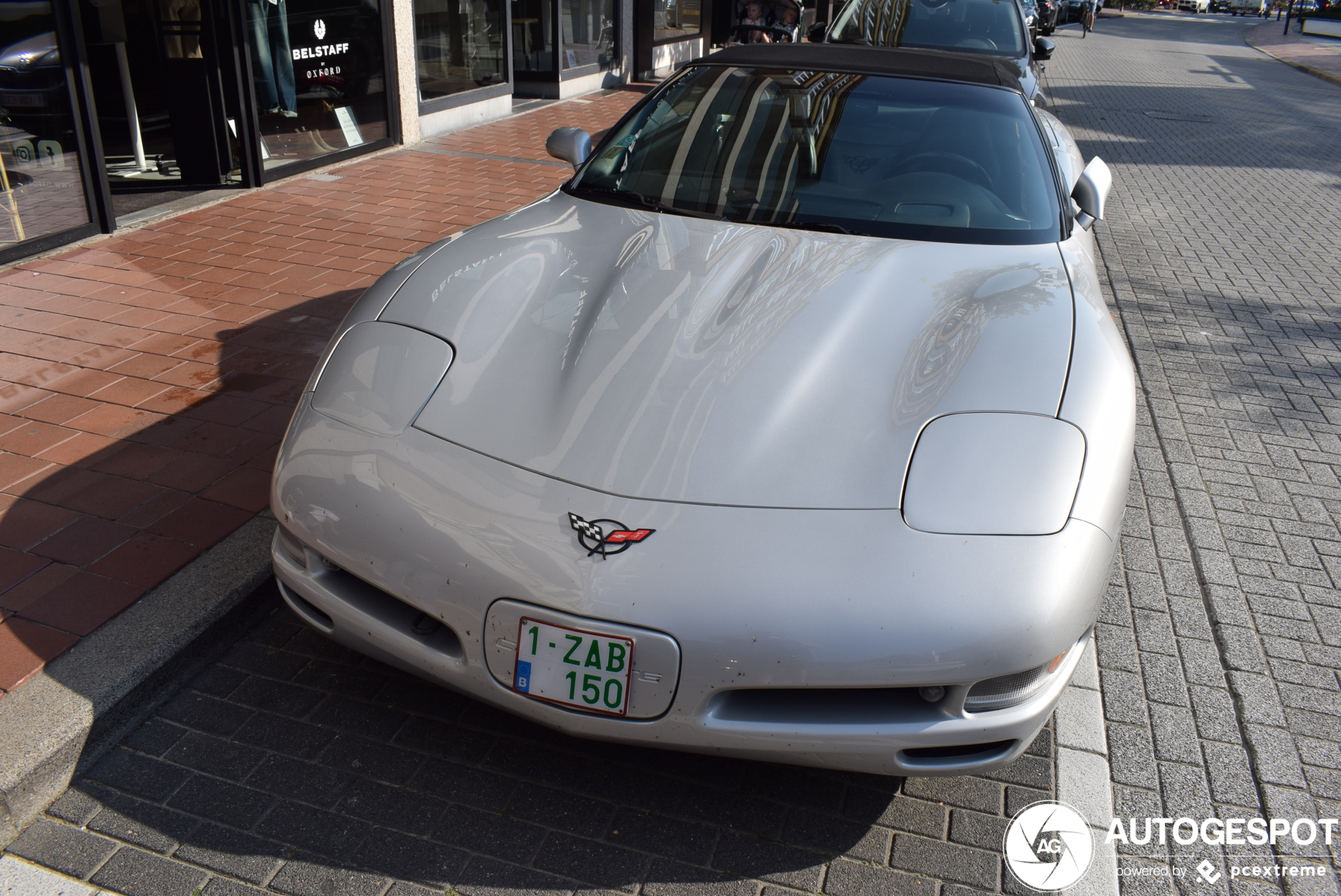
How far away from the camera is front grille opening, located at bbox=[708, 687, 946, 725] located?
1917 millimetres

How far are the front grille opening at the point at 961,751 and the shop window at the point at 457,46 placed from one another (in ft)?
28.8

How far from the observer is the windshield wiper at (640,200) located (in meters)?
3.10

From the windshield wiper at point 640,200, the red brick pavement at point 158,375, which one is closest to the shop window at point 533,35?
the red brick pavement at point 158,375

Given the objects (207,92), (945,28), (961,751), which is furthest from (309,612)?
(945,28)

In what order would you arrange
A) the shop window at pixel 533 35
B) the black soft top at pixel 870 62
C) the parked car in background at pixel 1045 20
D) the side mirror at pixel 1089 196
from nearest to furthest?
the side mirror at pixel 1089 196 < the black soft top at pixel 870 62 < the shop window at pixel 533 35 < the parked car in background at pixel 1045 20

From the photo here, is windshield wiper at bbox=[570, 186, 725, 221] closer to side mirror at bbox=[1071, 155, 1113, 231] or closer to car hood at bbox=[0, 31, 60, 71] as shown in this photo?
side mirror at bbox=[1071, 155, 1113, 231]

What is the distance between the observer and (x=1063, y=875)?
2105 millimetres

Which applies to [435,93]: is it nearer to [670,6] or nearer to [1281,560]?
[670,6]

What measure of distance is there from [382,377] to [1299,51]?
1316 inches

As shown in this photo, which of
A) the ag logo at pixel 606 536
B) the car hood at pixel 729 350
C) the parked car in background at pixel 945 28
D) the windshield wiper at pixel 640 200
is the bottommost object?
the ag logo at pixel 606 536

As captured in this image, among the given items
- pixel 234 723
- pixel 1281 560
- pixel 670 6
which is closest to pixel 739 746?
pixel 234 723

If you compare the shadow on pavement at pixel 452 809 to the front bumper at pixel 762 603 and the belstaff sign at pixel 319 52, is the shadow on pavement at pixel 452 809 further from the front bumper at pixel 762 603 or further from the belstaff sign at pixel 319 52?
the belstaff sign at pixel 319 52

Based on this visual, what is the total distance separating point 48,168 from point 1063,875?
6.18 meters

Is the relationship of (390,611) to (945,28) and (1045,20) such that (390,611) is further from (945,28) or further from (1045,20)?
(1045,20)
